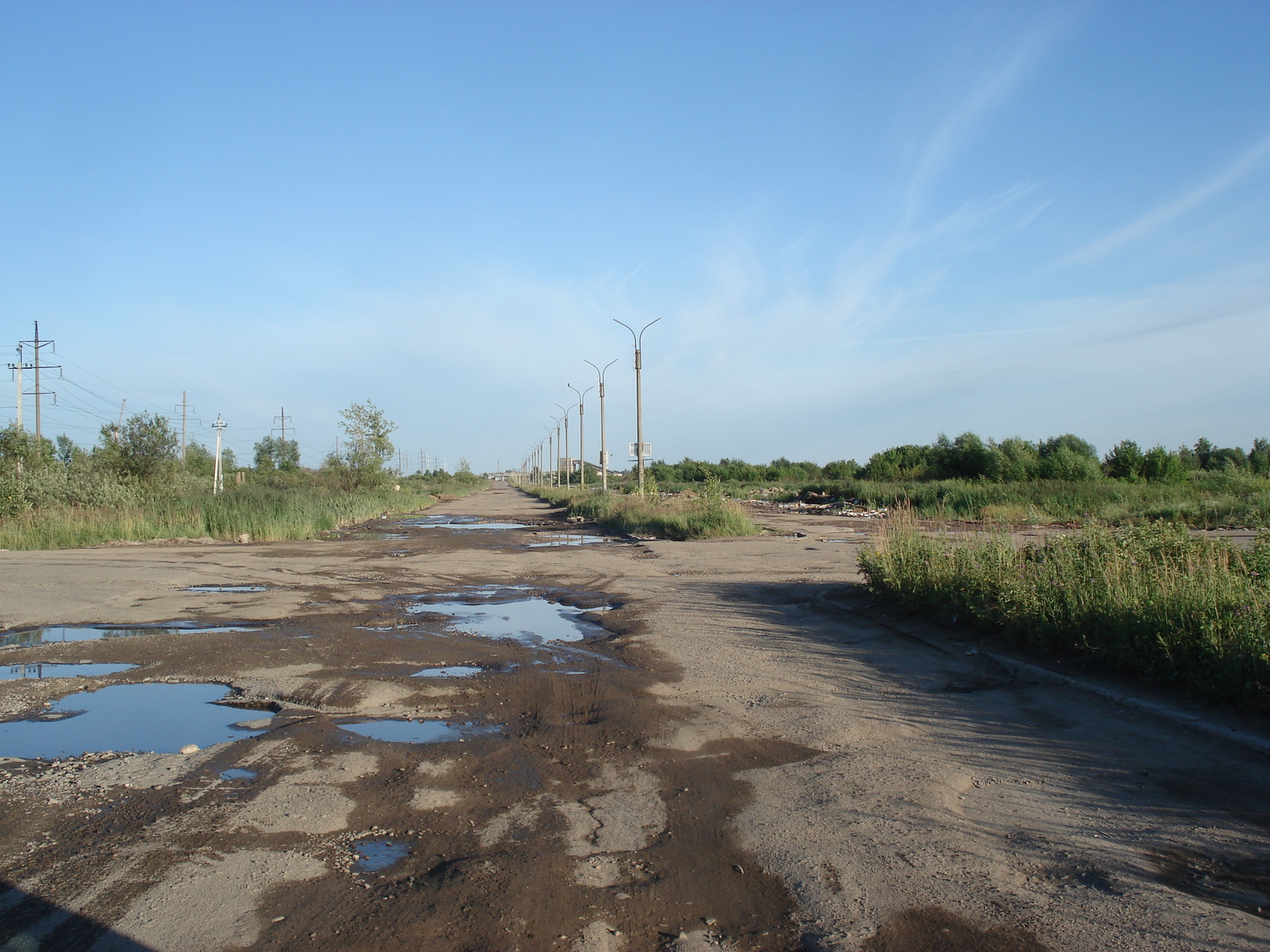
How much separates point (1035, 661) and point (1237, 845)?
3954 millimetres

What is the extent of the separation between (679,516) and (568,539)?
390 centimetres

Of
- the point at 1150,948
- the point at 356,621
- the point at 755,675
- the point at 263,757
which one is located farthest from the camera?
the point at 356,621

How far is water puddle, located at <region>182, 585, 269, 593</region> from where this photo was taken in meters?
14.0

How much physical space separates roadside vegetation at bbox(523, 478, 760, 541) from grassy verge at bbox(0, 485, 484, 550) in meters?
11.9

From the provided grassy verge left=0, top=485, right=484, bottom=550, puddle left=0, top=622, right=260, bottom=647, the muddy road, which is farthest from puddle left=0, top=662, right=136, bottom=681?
grassy verge left=0, top=485, right=484, bottom=550

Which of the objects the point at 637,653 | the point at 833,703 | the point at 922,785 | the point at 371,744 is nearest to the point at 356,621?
the point at 637,653

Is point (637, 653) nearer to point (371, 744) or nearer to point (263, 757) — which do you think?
point (371, 744)

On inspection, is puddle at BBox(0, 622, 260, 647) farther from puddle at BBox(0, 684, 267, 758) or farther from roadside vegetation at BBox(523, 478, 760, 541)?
roadside vegetation at BBox(523, 478, 760, 541)

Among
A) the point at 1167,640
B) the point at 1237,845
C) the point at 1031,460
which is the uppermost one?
the point at 1031,460

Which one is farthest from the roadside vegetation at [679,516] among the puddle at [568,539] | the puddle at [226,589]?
the puddle at [226,589]

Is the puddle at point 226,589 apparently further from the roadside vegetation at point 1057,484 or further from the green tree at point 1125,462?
the green tree at point 1125,462

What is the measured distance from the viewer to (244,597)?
1304 centimetres

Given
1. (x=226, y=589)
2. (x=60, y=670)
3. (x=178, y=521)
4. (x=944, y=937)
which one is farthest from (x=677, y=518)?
(x=944, y=937)

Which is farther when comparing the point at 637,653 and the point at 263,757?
the point at 637,653
